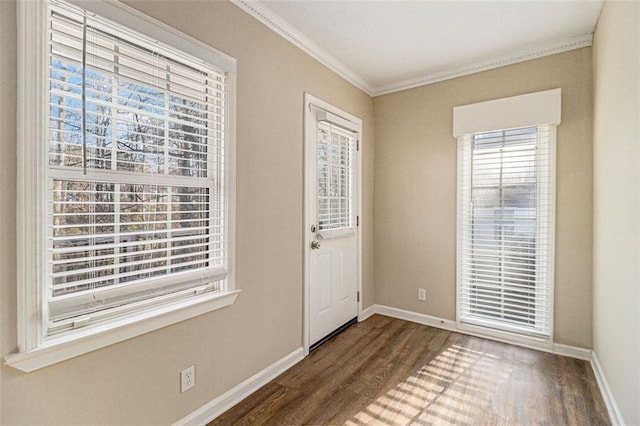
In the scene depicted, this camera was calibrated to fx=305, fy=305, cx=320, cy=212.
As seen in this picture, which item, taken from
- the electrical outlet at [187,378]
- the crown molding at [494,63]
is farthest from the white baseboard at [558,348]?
the crown molding at [494,63]

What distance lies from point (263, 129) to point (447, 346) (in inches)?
96.3

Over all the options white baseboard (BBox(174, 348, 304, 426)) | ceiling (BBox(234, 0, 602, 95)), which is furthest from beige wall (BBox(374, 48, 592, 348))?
white baseboard (BBox(174, 348, 304, 426))

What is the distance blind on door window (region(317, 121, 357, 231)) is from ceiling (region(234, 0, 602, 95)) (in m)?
Result: 0.65

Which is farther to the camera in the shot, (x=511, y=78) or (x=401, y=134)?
(x=401, y=134)

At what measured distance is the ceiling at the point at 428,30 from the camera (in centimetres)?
210

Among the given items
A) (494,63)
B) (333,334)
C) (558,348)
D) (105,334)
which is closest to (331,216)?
(333,334)

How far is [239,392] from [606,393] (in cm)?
236

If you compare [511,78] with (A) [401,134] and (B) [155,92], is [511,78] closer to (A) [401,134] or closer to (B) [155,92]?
(A) [401,134]

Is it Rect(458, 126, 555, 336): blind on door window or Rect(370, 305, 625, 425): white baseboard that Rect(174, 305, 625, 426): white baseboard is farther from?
Rect(458, 126, 555, 336): blind on door window

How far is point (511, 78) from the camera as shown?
9.22 feet

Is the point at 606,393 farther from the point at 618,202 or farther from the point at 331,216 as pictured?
the point at 331,216

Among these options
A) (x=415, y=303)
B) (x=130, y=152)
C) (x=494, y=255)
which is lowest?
(x=415, y=303)

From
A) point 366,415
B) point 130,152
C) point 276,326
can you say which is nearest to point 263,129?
point 130,152

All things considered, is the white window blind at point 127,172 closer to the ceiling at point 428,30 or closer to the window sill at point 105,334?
the window sill at point 105,334
